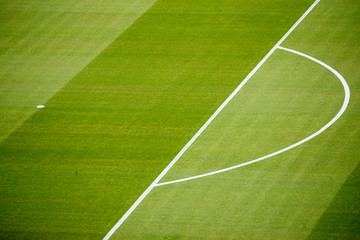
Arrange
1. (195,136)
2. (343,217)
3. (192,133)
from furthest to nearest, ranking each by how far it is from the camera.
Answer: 1. (192,133)
2. (195,136)
3. (343,217)

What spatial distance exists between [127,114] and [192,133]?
1858 mm

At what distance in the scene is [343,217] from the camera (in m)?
11.9

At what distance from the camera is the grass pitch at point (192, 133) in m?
12.3

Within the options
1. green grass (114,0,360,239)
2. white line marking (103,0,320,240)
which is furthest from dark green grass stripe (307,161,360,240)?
white line marking (103,0,320,240)

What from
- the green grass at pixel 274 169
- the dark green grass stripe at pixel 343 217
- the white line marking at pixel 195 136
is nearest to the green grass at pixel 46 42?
the white line marking at pixel 195 136

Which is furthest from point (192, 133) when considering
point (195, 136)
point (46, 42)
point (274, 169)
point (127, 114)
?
point (46, 42)

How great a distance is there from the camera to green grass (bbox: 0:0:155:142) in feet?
56.0

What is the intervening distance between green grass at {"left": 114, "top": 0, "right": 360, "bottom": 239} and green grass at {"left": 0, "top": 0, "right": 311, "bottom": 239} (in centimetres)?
55

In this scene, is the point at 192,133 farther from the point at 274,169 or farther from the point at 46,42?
the point at 46,42

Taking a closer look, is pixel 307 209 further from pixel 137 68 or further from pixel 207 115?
pixel 137 68

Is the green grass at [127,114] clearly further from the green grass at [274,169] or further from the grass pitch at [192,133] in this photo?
the green grass at [274,169]

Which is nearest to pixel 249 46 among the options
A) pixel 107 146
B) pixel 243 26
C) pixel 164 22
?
pixel 243 26

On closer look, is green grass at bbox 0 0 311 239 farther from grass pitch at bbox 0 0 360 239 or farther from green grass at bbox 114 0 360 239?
green grass at bbox 114 0 360 239

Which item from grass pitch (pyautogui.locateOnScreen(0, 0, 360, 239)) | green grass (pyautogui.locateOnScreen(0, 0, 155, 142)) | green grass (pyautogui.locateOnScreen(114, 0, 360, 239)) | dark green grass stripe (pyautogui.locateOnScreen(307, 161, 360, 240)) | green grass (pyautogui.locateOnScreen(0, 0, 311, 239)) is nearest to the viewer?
dark green grass stripe (pyautogui.locateOnScreen(307, 161, 360, 240))
